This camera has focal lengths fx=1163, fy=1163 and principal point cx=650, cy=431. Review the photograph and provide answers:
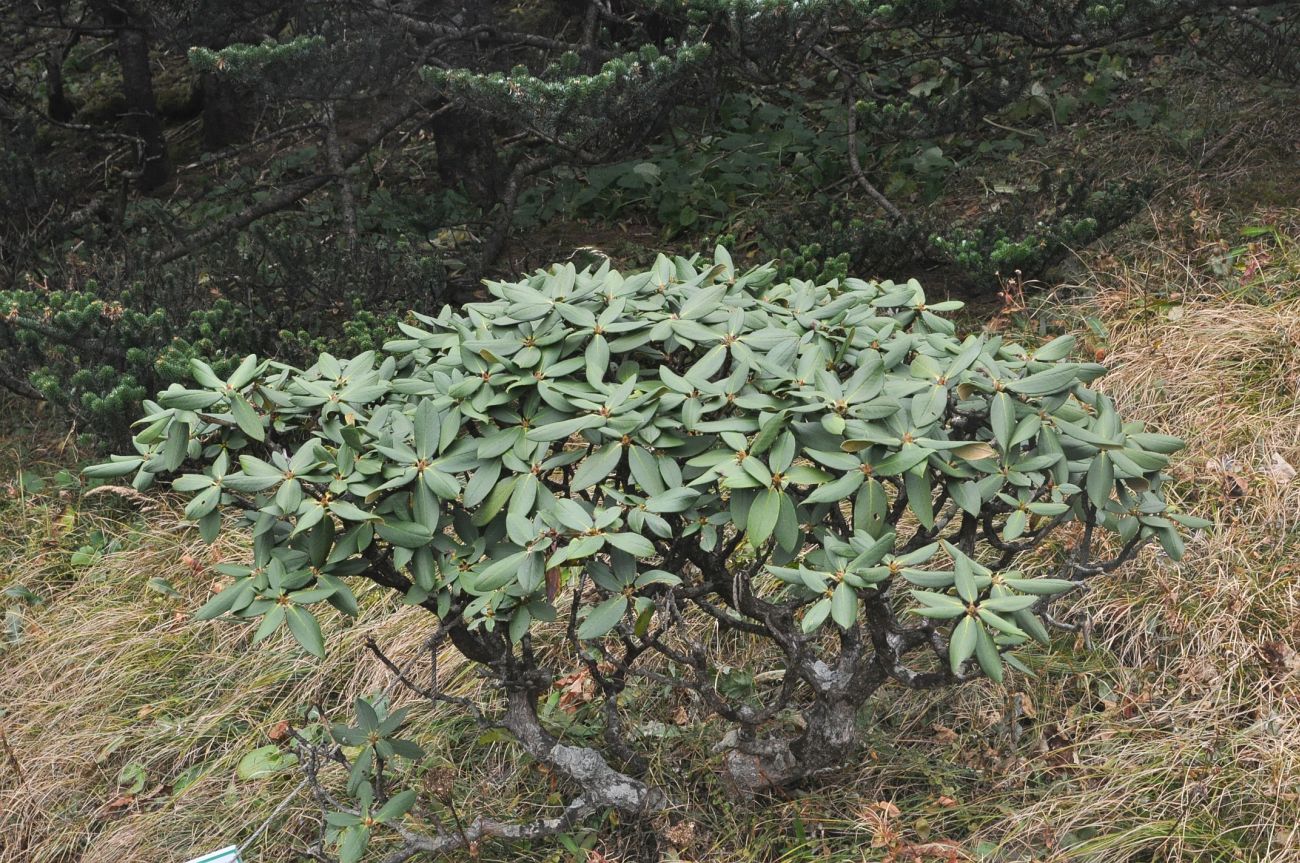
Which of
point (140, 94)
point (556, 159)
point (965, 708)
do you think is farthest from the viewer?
point (140, 94)

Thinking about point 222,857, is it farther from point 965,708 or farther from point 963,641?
point 965,708

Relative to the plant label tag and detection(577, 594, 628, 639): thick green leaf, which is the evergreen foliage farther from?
the plant label tag

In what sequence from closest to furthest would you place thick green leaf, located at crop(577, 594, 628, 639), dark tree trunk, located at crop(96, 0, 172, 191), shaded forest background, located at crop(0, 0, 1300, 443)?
thick green leaf, located at crop(577, 594, 628, 639)
shaded forest background, located at crop(0, 0, 1300, 443)
dark tree trunk, located at crop(96, 0, 172, 191)

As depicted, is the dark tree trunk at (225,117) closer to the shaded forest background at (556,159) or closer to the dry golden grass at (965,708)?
the shaded forest background at (556,159)

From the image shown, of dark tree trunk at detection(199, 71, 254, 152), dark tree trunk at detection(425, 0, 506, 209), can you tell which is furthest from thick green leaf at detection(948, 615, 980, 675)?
dark tree trunk at detection(199, 71, 254, 152)

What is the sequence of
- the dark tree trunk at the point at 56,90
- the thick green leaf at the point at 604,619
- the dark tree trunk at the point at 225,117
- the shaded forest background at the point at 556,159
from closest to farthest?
the thick green leaf at the point at 604,619
the shaded forest background at the point at 556,159
the dark tree trunk at the point at 56,90
the dark tree trunk at the point at 225,117

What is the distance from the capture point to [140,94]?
6.31 metres

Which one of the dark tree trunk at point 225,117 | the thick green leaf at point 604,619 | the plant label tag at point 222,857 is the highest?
the thick green leaf at point 604,619

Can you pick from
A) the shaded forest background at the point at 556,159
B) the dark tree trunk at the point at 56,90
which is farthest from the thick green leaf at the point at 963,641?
the dark tree trunk at the point at 56,90

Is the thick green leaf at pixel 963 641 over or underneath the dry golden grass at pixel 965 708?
over

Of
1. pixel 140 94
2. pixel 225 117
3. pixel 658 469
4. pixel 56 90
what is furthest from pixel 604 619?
pixel 56 90

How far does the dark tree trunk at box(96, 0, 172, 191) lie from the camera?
602 cm

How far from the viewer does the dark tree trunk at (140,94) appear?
6.02m

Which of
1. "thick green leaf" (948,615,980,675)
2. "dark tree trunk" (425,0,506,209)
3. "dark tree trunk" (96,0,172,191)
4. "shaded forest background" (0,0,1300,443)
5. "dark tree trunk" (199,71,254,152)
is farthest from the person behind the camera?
"dark tree trunk" (199,71,254,152)
